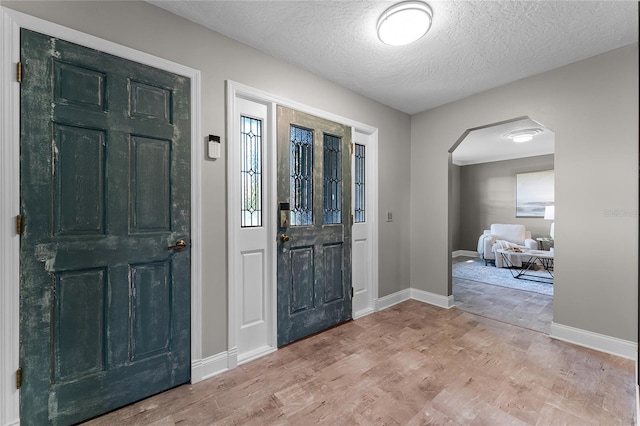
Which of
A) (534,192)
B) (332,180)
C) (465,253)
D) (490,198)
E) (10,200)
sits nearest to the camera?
(10,200)

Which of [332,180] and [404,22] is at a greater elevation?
[404,22]

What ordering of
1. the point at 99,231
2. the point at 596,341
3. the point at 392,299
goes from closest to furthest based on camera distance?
the point at 99,231 → the point at 596,341 → the point at 392,299

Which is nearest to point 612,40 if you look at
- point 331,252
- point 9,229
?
point 331,252

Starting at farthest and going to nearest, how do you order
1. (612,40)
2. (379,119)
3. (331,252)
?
(379,119), (331,252), (612,40)

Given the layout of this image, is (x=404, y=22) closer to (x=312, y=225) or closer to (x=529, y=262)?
(x=312, y=225)

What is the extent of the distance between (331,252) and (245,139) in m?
1.45

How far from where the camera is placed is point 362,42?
224cm

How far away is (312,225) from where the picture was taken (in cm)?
275

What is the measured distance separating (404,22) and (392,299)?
3060 mm

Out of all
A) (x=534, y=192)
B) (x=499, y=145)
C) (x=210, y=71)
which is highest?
(x=499, y=145)

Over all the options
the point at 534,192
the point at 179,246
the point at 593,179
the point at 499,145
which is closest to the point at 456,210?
the point at 534,192

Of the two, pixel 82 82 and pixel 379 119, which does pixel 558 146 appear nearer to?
pixel 379 119

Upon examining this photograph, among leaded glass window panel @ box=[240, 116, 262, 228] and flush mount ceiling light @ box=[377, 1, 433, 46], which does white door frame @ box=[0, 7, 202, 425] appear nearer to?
leaded glass window panel @ box=[240, 116, 262, 228]

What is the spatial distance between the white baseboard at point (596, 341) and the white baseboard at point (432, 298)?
1.05m
